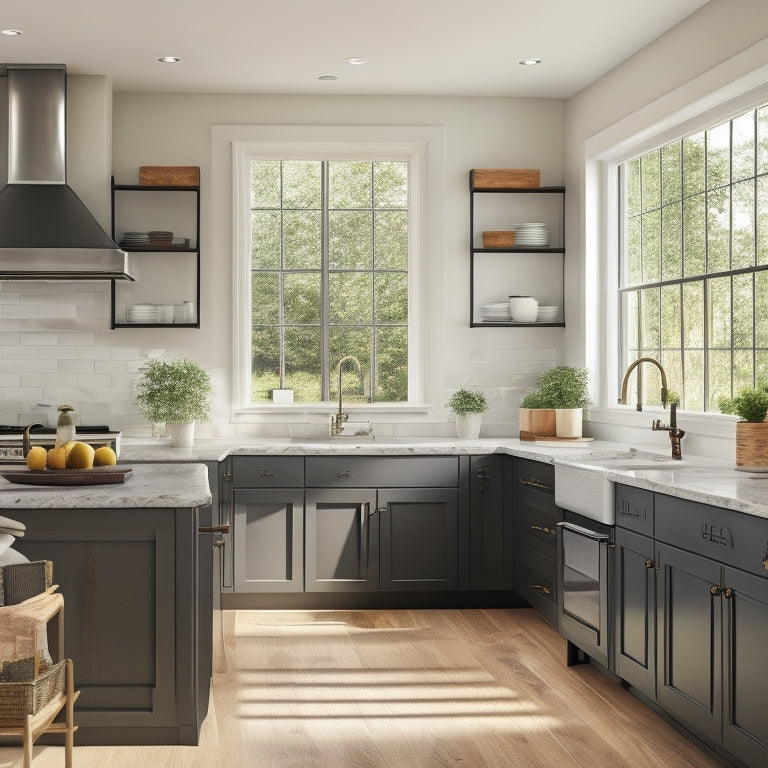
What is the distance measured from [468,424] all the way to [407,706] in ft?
7.34

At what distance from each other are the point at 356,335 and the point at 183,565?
10.1 feet

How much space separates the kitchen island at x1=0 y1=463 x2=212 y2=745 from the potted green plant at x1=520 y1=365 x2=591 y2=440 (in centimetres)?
278

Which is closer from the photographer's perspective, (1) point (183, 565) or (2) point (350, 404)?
(1) point (183, 565)

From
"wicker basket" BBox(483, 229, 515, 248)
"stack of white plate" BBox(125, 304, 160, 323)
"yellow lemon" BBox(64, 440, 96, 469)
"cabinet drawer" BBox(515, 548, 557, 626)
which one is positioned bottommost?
"cabinet drawer" BBox(515, 548, 557, 626)

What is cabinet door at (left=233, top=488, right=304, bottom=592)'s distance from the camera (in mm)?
5234

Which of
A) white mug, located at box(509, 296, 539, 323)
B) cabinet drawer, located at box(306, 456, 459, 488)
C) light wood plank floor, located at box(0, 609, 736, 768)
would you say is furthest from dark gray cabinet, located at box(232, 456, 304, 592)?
white mug, located at box(509, 296, 539, 323)

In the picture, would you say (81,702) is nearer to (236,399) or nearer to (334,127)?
(236,399)

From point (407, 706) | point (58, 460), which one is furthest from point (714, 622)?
point (58, 460)

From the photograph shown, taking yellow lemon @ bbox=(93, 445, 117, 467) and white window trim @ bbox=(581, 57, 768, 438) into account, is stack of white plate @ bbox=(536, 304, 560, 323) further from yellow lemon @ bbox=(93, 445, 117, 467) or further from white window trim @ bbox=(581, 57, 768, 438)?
yellow lemon @ bbox=(93, 445, 117, 467)

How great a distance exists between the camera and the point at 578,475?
4113 mm

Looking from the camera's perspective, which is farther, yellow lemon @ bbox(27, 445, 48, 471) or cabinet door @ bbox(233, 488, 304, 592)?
cabinet door @ bbox(233, 488, 304, 592)

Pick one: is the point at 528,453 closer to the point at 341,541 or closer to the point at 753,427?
the point at 341,541

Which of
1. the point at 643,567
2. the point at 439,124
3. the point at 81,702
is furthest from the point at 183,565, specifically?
the point at 439,124

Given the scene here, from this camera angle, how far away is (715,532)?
303 centimetres
